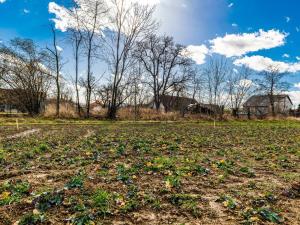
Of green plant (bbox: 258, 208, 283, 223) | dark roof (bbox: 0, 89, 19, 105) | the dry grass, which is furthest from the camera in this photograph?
dark roof (bbox: 0, 89, 19, 105)

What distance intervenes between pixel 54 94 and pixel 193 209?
167 ft

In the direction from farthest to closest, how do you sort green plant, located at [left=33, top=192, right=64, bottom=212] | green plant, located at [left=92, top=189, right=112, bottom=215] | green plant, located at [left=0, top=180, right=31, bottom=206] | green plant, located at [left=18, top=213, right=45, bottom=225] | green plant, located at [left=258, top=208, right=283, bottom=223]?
1. green plant, located at [left=0, top=180, right=31, bottom=206]
2. green plant, located at [left=33, top=192, right=64, bottom=212]
3. green plant, located at [left=92, top=189, right=112, bottom=215]
4. green plant, located at [left=258, top=208, right=283, bottom=223]
5. green plant, located at [left=18, top=213, right=45, bottom=225]

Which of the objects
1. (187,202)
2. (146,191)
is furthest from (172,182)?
(187,202)

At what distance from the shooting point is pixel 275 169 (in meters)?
9.32

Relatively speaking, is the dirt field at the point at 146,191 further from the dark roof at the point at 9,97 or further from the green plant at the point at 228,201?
the dark roof at the point at 9,97

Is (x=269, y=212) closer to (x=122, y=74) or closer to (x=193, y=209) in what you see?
(x=193, y=209)

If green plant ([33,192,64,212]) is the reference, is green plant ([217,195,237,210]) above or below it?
below

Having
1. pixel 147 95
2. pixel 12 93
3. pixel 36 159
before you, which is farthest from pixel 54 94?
pixel 36 159

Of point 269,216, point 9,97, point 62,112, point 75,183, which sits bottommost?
point 269,216

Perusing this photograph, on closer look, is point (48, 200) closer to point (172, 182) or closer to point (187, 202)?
point (187, 202)

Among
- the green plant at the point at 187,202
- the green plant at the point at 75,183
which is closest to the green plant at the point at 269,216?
the green plant at the point at 187,202

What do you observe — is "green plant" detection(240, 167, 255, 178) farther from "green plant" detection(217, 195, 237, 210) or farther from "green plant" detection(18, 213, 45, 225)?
"green plant" detection(18, 213, 45, 225)

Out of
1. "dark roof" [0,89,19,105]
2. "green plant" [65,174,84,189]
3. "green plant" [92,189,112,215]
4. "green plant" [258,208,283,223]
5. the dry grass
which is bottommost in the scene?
"green plant" [258,208,283,223]

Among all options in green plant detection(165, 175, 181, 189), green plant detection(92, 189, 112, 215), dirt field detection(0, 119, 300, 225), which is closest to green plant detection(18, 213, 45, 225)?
dirt field detection(0, 119, 300, 225)
